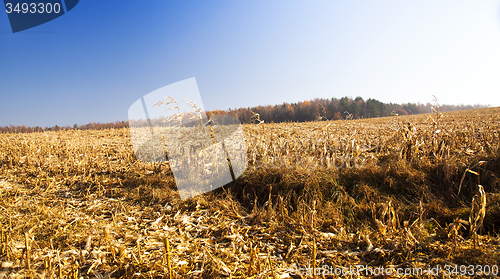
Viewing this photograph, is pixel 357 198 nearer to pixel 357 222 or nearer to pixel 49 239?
pixel 357 222

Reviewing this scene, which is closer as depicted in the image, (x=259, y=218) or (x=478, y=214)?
(x=478, y=214)

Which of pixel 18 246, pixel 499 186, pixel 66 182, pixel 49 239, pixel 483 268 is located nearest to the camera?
pixel 483 268

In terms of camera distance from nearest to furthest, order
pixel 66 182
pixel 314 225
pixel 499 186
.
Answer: pixel 314 225, pixel 499 186, pixel 66 182

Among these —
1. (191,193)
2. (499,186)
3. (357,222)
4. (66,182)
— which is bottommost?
(499,186)

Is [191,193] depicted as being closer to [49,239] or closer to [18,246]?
[49,239]

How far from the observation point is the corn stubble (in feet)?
8.44

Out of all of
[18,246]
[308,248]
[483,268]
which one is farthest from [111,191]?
[483,268]

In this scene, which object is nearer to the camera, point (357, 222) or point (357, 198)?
point (357, 222)

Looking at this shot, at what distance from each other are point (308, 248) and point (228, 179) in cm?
259

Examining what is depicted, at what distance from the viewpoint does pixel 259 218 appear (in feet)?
12.1

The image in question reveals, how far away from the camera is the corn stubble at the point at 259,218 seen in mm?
2572

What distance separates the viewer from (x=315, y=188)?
4.20 metres

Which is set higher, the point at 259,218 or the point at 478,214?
the point at 259,218

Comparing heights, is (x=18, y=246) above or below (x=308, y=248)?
above
